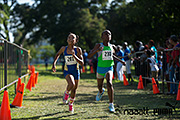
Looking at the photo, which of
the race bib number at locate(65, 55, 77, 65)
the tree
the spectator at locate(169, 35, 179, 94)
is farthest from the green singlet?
the tree

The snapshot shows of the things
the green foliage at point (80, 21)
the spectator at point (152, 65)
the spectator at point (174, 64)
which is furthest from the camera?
the green foliage at point (80, 21)

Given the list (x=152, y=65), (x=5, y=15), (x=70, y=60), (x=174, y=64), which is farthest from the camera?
(x=5, y=15)

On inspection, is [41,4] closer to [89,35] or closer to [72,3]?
[72,3]

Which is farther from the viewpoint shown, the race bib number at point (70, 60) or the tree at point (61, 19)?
the tree at point (61, 19)

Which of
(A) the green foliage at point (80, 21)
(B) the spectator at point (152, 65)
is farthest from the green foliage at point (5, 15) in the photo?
(B) the spectator at point (152, 65)

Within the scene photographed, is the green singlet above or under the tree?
under

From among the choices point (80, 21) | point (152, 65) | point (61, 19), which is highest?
point (61, 19)

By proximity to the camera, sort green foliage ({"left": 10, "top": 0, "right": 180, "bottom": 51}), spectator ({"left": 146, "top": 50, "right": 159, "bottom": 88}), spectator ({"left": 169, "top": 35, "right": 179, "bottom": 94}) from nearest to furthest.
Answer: spectator ({"left": 169, "top": 35, "right": 179, "bottom": 94}) → spectator ({"left": 146, "top": 50, "right": 159, "bottom": 88}) → green foliage ({"left": 10, "top": 0, "right": 180, "bottom": 51})

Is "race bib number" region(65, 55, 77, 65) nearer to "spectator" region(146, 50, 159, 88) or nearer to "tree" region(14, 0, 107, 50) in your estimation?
"spectator" region(146, 50, 159, 88)

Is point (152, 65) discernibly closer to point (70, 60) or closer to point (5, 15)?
point (70, 60)

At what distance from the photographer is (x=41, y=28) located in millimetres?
43000

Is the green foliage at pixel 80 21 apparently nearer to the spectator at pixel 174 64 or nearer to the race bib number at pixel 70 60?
the spectator at pixel 174 64

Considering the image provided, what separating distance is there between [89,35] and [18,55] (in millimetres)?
28122

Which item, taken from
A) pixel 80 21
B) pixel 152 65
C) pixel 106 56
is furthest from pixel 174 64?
pixel 80 21
